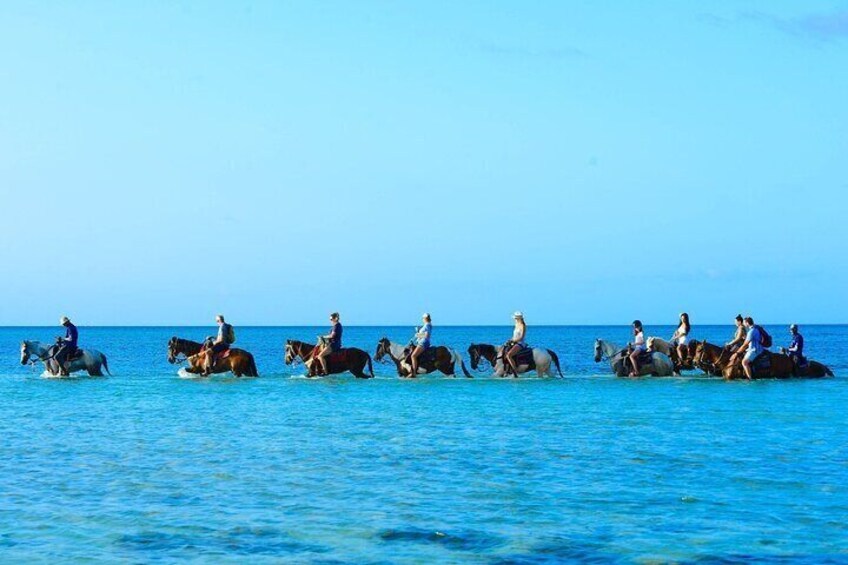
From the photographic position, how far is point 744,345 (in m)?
34.1

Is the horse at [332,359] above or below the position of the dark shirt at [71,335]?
below

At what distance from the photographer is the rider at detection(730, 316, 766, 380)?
3381cm

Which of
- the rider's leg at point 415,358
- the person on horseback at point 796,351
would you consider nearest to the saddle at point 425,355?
the rider's leg at point 415,358

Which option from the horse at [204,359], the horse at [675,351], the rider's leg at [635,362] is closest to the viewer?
the rider's leg at [635,362]

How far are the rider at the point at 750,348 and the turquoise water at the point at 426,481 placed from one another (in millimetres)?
6988

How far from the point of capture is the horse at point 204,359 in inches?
1414

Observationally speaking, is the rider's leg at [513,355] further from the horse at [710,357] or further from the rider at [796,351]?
the rider at [796,351]

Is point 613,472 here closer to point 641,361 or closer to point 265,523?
point 265,523

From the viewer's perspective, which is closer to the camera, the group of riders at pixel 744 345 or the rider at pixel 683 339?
the group of riders at pixel 744 345

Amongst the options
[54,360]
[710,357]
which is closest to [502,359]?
[710,357]

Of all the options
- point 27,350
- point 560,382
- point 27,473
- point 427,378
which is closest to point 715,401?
point 560,382

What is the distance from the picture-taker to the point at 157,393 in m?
Result: 31.2

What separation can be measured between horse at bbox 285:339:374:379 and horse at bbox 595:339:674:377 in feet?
24.2

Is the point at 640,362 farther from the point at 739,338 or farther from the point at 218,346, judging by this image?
the point at 218,346
